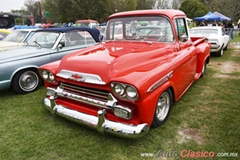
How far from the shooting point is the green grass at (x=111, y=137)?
257cm

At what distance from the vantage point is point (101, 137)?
286 cm

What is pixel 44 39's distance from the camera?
17.8ft

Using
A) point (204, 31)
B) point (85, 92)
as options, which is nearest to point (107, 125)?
point (85, 92)

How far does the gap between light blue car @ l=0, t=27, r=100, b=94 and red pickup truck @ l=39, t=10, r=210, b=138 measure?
1.46 m

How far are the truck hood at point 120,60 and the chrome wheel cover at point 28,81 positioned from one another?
1.96 m

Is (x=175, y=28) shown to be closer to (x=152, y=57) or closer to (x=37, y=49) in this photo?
(x=152, y=57)

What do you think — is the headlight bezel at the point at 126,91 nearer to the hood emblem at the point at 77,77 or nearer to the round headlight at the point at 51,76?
the hood emblem at the point at 77,77

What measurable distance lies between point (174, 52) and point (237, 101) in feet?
5.72

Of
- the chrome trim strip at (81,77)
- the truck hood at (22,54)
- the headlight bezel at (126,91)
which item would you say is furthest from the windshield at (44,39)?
the headlight bezel at (126,91)

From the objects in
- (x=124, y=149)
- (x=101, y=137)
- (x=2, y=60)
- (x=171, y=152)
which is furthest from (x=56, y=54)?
(x=171, y=152)

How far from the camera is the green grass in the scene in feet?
8.45

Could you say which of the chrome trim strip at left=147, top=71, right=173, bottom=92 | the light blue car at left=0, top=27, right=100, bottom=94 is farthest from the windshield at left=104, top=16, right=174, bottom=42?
the light blue car at left=0, top=27, right=100, bottom=94

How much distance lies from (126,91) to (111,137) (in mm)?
877

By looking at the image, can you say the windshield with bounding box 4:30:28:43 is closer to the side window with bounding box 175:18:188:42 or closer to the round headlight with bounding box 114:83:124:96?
A: the side window with bounding box 175:18:188:42
